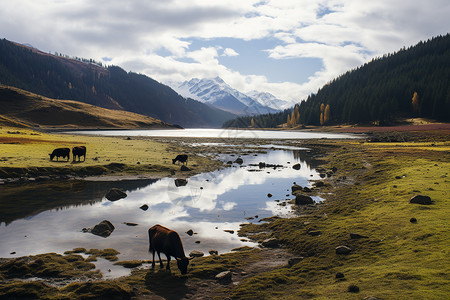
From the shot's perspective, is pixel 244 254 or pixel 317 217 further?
pixel 317 217

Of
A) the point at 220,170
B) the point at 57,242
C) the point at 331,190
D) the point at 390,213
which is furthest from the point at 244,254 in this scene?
the point at 220,170

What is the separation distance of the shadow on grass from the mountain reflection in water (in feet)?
9.37

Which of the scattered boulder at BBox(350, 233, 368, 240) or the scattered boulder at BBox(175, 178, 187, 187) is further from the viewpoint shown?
the scattered boulder at BBox(175, 178, 187, 187)

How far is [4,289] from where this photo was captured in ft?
37.0

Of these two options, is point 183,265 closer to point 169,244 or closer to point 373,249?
point 169,244

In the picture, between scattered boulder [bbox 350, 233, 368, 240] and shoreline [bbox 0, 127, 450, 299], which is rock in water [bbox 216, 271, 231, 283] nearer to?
shoreline [bbox 0, 127, 450, 299]

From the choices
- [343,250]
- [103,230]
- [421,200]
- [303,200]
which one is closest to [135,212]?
[103,230]

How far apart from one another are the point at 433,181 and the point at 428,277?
19.2 meters

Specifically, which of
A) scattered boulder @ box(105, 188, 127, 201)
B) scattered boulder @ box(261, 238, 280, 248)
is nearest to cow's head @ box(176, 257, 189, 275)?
scattered boulder @ box(261, 238, 280, 248)

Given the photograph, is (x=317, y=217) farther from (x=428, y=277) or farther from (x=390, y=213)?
(x=428, y=277)

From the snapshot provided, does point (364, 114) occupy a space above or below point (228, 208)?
above

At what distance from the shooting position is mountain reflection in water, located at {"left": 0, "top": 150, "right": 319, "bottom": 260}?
1798 cm

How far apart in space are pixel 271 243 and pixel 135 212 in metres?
12.9

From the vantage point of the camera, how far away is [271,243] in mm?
17766
